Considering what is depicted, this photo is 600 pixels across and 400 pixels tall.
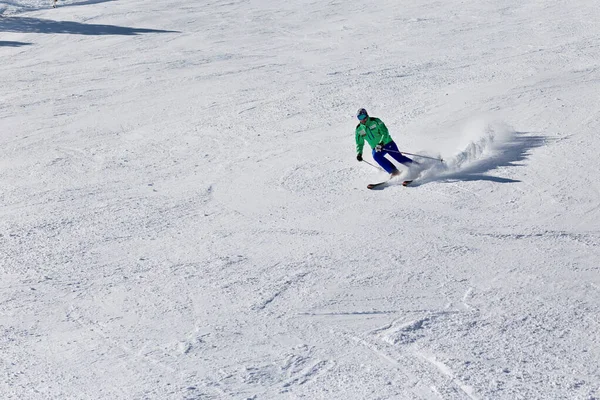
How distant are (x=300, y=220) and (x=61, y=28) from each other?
15.4m

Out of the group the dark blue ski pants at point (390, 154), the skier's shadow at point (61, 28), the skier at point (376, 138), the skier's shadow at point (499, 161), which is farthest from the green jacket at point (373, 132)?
the skier's shadow at point (61, 28)

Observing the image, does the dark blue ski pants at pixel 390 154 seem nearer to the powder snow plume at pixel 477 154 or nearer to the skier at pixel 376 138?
the skier at pixel 376 138

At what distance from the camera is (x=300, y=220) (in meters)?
11.9

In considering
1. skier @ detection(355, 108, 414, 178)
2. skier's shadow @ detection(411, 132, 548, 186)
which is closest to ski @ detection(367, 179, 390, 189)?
skier @ detection(355, 108, 414, 178)

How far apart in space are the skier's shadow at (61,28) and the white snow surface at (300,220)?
1525 mm

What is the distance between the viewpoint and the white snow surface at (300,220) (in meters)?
8.27

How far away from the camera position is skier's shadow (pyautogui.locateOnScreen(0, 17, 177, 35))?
24.1 metres

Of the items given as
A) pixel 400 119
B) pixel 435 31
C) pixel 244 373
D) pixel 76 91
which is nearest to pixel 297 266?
pixel 244 373

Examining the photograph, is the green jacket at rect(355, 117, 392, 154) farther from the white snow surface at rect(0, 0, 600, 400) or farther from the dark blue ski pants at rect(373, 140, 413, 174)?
the white snow surface at rect(0, 0, 600, 400)

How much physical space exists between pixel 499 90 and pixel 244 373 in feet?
36.2

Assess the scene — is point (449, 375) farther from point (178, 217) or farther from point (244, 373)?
point (178, 217)

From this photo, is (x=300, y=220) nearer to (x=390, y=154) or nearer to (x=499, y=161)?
(x=390, y=154)

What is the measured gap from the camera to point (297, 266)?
408 inches

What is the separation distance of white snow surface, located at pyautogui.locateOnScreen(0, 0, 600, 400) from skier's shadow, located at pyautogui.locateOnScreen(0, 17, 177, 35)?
60.1 inches
